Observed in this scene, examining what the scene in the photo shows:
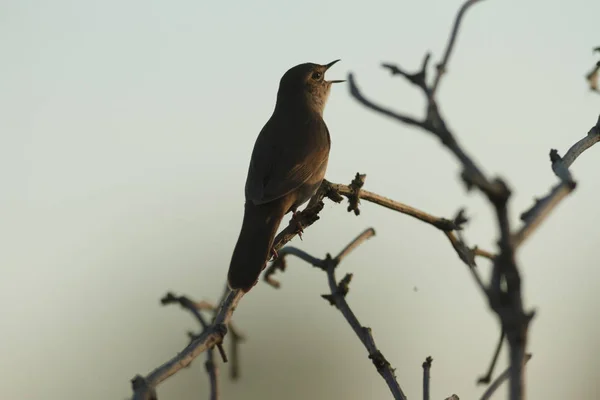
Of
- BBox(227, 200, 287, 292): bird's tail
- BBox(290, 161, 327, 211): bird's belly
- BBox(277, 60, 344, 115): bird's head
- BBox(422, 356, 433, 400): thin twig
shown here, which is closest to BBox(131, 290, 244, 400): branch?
BBox(422, 356, 433, 400): thin twig

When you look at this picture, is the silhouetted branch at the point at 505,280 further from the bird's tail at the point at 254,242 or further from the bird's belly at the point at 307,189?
the bird's belly at the point at 307,189

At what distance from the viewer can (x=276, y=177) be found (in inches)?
217

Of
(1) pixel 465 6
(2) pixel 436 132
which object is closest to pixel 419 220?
(1) pixel 465 6

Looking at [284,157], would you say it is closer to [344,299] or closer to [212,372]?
[344,299]

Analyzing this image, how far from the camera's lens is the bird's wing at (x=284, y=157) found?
542cm

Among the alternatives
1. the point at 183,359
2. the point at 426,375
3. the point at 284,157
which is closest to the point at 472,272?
the point at 183,359

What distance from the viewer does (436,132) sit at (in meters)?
1.42

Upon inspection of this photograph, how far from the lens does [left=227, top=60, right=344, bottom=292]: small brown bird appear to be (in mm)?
4859

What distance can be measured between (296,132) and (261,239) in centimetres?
142

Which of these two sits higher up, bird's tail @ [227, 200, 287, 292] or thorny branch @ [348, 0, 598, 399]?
bird's tail @ [227, 200, 287, 292]

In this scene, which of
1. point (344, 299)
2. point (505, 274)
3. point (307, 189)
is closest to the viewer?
point (505, 274)

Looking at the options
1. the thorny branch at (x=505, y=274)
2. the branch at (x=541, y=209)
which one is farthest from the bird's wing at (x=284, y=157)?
the thorny branch at (x=505, y=274)

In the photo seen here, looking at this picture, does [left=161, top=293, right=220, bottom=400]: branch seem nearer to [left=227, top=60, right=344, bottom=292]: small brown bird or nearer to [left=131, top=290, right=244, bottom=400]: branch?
[left=131, top=290, right=244, bottom=400]: branch

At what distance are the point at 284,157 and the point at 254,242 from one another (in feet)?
3.21
